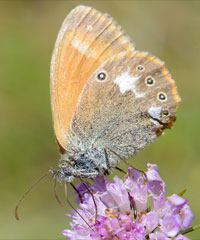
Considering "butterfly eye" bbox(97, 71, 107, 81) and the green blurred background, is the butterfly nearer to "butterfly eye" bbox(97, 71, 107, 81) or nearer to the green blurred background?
"butterfly eye" bbox(97, 71, 107, 81)

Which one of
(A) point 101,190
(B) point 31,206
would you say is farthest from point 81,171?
(B) point 31,206

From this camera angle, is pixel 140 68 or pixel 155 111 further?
pixel 140 68

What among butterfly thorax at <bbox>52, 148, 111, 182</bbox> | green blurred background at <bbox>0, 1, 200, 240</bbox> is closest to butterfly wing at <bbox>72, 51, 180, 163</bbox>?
butterfly thorax at <bbox>52, 148, 111, 182</bbox>

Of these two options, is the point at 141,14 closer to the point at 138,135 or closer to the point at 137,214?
the point at 138,135

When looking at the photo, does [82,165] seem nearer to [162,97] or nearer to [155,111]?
[155,111]

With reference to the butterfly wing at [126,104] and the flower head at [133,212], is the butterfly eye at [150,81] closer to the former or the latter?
the butterfly wing at [126,104]

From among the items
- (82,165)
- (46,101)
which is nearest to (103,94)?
(82,165)

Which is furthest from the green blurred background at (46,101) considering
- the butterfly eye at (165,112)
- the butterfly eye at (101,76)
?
the butterfly eye at (101,76)
